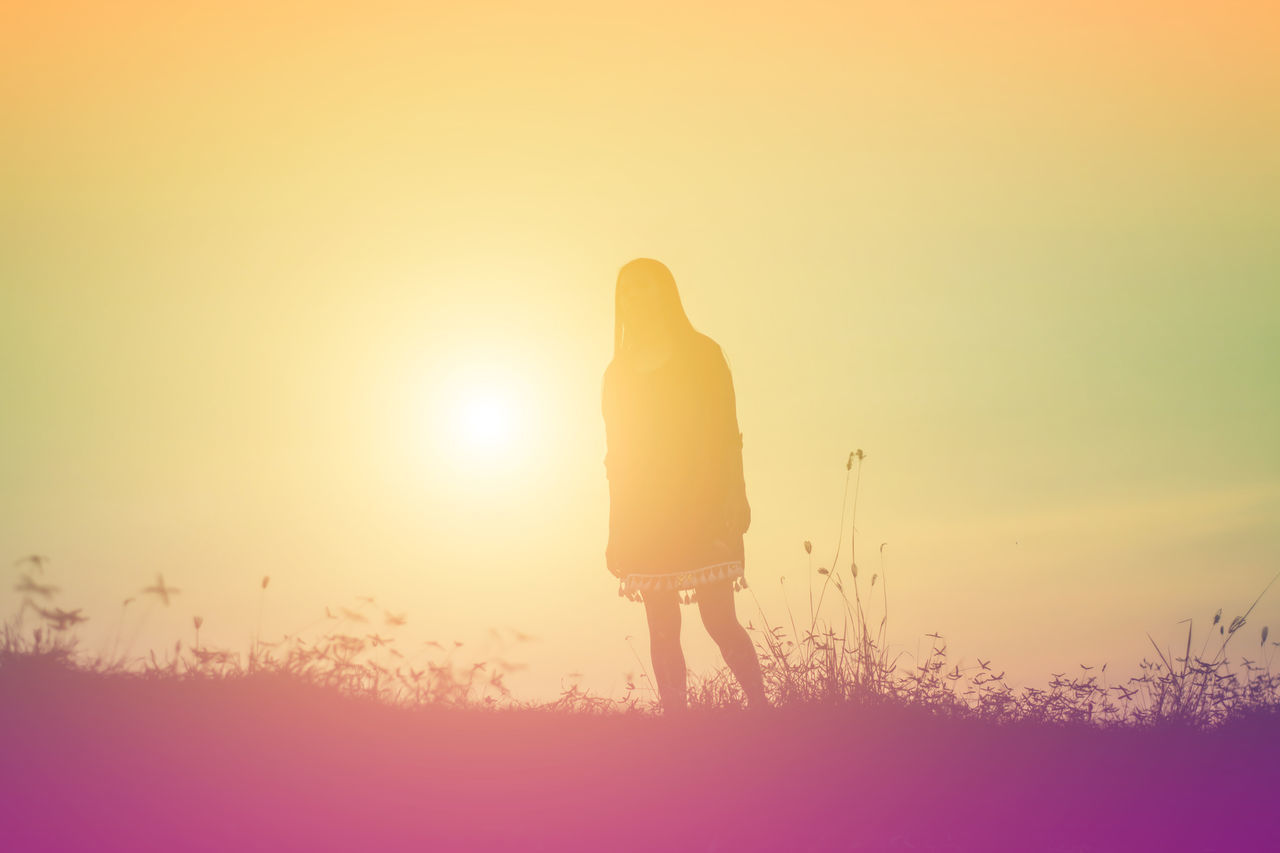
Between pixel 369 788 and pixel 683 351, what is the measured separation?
10.5ft

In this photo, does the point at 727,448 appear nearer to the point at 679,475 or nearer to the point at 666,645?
the point at 679,475

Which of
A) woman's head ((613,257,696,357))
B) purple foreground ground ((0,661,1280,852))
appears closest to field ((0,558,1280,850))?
purple foreground ground ((0,661,1280,852))

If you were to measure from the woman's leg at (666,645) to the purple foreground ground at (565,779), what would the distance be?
422 mm

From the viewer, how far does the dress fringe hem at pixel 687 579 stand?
668cm

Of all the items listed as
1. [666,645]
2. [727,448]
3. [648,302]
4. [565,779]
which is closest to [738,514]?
[727,448]

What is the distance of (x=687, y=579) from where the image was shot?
671cm

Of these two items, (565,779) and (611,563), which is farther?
(611,563)

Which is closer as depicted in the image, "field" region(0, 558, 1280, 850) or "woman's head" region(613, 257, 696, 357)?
"field" region(0, 558, 1280, 850)

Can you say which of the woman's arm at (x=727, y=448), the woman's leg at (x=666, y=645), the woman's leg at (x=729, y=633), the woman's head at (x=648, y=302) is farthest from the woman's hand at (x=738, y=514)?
the woman's head at (x=648, y=302)

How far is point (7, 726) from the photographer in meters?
5.22

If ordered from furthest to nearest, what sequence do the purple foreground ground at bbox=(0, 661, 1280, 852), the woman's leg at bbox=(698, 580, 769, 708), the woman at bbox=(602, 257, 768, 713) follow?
the woman at bbox=(602, 257, 768, 713), the woman's leg at bbox=(698, 580, 769, 708), the purple foreground ground at bbox=(0, 661, 1280, 852)

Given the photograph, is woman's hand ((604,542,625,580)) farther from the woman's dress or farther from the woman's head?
the woman's head

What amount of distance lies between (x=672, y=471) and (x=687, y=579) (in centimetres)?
68

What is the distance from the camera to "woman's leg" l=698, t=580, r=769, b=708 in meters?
6.54
